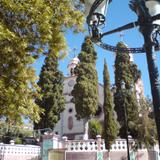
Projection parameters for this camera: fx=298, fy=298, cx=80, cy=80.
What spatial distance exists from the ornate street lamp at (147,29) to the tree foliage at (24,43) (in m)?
1.43

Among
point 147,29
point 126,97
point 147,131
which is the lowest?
point 147,29

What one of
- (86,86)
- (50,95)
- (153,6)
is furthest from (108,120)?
(153,6)

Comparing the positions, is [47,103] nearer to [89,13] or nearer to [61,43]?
[61,43]

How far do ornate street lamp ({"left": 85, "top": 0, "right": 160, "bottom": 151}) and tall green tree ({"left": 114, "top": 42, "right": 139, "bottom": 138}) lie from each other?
65.8ft

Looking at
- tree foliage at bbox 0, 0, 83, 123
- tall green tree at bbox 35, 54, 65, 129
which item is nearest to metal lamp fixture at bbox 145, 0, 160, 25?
tree foliage at bbox 0, 0, 83, 123

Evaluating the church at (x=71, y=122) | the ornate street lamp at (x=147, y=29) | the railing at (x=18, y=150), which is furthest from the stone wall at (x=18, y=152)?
the ornate street lamp at (x=147, y=29)

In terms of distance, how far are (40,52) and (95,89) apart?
21.6 meters

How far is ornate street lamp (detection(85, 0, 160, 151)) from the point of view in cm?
342

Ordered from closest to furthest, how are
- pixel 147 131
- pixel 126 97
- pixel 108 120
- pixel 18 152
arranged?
pixel 18 152 < pixel 147 131 < pixel 108 120 < pixel 126 97

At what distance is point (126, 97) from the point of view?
28031 mm

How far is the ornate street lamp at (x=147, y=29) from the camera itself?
342cm

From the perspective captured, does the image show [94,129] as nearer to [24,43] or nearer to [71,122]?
[71,122]

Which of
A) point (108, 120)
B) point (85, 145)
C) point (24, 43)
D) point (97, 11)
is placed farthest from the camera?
point (108, 120)

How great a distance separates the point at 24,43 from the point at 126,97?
23383mm
